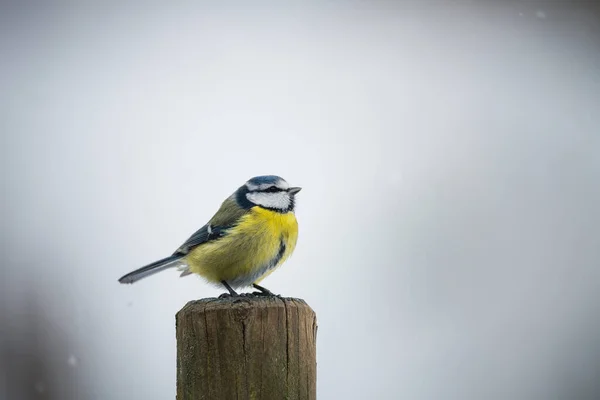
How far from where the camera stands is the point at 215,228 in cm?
380

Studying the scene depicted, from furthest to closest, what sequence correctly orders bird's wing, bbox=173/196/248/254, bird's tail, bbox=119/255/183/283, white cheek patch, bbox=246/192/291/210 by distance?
white cheek patch, bbox=246/192/291/210 < bird's wing, bbox=173/196/248/254 < bird's tail, bbox=119/255/183/283

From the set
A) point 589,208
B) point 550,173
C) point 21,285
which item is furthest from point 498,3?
point 21,285

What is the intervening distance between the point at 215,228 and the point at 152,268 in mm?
411

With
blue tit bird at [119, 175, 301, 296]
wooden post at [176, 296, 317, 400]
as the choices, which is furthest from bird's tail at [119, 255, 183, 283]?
wooden post at [176, 296, 317, 400]

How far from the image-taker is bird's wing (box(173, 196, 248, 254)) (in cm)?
375

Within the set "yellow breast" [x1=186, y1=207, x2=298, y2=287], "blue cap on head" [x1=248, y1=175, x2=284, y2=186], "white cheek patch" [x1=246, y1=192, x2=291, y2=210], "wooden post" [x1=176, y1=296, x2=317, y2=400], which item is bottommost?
"wooden post" [x1=176, y1=296, x2=317, y2=400]

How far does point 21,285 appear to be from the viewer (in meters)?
8.26

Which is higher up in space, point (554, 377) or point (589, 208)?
point (589, 208)

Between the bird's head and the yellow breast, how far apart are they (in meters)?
0.11

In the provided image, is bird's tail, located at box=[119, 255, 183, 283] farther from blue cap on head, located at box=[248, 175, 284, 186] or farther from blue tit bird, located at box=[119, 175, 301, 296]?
blue cap on head, located at box=[248, 175, 284, 186]

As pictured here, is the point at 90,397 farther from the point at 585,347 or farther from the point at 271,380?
the point at 585,347

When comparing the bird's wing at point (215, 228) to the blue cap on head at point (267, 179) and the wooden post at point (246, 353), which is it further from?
the wooden post at point (246, 353)

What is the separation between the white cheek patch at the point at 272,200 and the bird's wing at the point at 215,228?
112 millimetres

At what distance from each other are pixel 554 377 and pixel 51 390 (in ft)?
19.5
